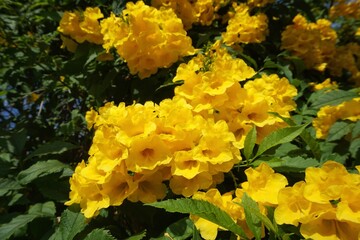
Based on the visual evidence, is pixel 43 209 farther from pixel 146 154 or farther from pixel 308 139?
pixel 308 139

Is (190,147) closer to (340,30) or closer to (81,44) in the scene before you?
(81,44)

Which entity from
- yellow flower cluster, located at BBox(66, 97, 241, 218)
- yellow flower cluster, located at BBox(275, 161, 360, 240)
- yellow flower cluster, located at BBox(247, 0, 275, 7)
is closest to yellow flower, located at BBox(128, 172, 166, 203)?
yellow flower cluster, located at BBox(66, 97, 241, 218)

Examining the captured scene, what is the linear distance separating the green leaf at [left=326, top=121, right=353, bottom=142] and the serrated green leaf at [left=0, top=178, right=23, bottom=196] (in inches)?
52.1

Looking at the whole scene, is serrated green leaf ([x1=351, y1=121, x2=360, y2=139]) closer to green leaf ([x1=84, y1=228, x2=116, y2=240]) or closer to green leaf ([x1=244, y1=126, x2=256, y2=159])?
green leaf ([x1=244, y1=126, x2=256, y2=159])

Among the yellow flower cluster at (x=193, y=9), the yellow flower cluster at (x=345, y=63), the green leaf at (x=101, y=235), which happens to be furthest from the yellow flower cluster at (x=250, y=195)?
the yellow flower cluster at (x=345, y=63)

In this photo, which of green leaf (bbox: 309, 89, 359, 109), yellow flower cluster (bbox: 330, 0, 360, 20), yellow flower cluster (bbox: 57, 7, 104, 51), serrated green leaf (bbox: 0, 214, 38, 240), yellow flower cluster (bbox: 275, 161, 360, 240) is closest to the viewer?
yellow flower cluster (bbox: 275, 161, 360, 240)

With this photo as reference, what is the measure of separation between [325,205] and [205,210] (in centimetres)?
25

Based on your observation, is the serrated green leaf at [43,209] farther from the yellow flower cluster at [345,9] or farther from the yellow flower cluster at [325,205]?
the yellow flower cluster at [345,9]

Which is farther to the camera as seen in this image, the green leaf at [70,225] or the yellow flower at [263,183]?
the green leaf at [70,225]

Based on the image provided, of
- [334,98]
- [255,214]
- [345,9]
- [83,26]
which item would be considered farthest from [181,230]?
[345,9]

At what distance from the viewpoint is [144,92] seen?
65.7 inches

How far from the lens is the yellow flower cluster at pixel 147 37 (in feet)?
4.79

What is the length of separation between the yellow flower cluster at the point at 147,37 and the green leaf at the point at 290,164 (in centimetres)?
66

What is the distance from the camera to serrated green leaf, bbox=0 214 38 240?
1323mm
